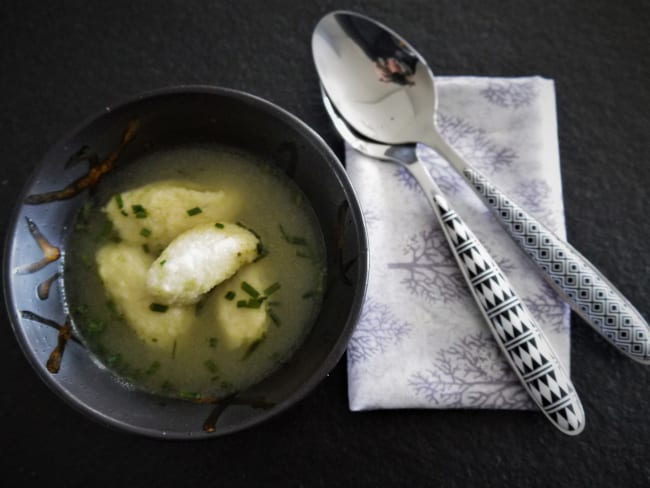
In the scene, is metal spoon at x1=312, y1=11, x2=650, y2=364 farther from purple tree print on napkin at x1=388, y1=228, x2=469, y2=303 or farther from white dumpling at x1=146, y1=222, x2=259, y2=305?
white dumpling at x1=146, y1=222, x2=259, y2=305

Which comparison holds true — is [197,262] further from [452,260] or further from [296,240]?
[452,260]

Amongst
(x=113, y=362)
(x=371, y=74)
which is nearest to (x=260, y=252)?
(x=113, y=362)

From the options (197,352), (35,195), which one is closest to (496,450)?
(197,352)

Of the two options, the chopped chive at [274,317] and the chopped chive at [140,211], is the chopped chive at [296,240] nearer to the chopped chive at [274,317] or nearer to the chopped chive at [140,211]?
the chopped chive at [274,317]

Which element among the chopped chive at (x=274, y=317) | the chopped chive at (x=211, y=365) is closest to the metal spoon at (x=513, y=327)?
the chopped chive at (x=274, y=317)

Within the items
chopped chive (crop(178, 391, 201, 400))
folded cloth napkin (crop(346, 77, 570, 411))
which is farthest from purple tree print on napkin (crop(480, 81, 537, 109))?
chopped chive (crop(178, 391, 201, 400))
